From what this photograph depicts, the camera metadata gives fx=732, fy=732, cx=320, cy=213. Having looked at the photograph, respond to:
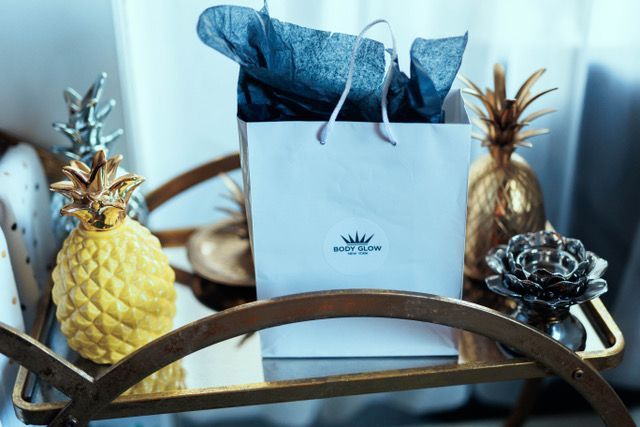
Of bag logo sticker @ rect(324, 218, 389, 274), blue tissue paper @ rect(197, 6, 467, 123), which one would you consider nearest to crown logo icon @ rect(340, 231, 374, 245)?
bag logo sticker @ rect(324, 218, 389, 274)

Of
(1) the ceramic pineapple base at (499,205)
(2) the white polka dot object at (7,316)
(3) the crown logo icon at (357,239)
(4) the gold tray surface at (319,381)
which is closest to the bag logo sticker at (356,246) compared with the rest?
(3) the crown logo icon at (357,239)

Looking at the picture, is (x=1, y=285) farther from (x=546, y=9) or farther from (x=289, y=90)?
(x=546, y=9)

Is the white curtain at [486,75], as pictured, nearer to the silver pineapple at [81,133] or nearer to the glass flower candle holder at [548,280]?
the silver pineapple at [81,133]

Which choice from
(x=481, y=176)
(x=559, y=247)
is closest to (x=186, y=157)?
(x=481, y=176)

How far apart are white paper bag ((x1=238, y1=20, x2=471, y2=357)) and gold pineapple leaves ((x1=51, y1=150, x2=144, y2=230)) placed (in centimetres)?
12

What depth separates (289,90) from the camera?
2.26 ft

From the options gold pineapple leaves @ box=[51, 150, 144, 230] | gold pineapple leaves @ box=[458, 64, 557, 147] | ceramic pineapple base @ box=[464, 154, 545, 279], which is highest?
gold pineapple leaves @ box=[458, 64, 557, 147]

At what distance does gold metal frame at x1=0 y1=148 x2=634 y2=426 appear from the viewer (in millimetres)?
624

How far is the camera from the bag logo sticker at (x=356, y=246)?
0.68 meters

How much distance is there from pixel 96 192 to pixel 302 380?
10.1 inches

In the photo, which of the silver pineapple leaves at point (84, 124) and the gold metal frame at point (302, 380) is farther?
the silver pineapple leaves at point (84, 124)

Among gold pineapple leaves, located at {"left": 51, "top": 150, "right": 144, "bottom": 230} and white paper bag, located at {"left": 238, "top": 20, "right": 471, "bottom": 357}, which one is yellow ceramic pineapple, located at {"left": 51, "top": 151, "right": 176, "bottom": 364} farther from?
white paper bag, located at {"left": 238, "top": 20, "right": 471, "bottom": 357}

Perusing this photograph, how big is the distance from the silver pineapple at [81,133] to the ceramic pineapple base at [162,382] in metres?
0.21

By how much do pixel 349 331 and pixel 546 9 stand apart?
560 millimetres
